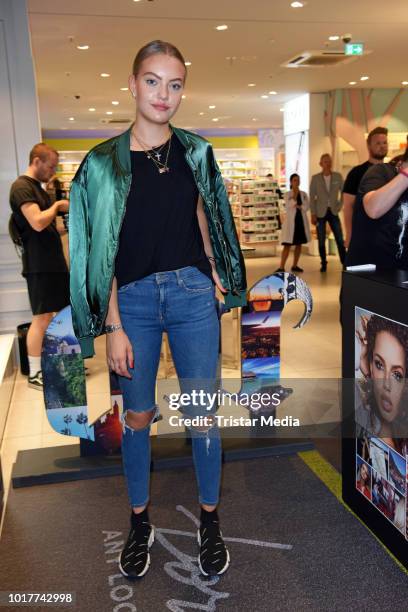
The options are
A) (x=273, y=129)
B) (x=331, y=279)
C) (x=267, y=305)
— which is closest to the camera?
(x=267, y=305)

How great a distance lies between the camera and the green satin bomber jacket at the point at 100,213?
1.58 m

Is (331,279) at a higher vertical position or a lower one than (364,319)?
lower

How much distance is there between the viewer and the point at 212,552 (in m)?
1.85

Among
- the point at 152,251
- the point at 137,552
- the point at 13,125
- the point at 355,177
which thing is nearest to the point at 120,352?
the point at 152,251

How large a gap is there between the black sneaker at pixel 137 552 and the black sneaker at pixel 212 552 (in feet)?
0.57

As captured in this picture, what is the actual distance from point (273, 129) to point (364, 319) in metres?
→ 19.6

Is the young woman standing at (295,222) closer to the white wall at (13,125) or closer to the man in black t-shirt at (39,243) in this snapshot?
the white wall at (13,125)

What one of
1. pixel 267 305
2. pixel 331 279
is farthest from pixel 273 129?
pixel 267 305

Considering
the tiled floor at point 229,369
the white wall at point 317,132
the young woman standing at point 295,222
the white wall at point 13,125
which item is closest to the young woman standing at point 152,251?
the tiled floor at point 229,369

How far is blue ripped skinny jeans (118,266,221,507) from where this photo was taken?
1.68m

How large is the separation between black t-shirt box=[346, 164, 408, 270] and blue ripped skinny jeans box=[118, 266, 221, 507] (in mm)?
908

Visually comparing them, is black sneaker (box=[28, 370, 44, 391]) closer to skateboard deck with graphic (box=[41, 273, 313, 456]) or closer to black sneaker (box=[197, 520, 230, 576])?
skateboard deck with graphic (box=[41, 273, 313, 456])

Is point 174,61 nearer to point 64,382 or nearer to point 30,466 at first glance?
point 64,382

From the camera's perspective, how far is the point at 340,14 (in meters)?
6.16
